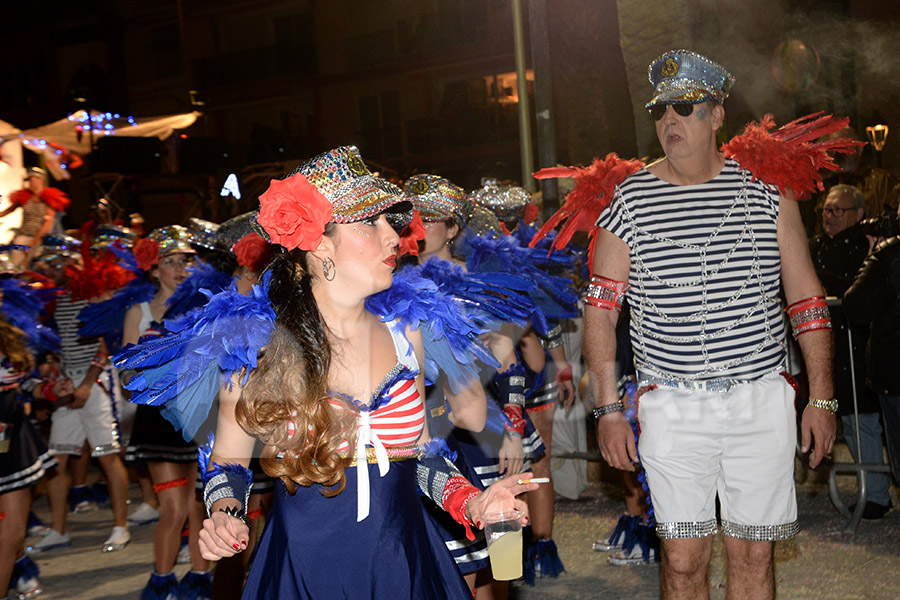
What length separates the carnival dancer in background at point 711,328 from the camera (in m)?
3.66

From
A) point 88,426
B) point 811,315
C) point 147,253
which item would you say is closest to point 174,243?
point 147,253

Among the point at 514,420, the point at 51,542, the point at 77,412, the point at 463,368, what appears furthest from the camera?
the point at 77,412

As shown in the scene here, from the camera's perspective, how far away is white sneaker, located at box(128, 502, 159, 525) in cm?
793

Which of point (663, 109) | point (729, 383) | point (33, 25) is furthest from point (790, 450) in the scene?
point (33, 25)

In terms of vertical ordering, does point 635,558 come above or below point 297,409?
below

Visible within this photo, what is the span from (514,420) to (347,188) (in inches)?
76.0

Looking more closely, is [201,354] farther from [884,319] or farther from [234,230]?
[884,319]

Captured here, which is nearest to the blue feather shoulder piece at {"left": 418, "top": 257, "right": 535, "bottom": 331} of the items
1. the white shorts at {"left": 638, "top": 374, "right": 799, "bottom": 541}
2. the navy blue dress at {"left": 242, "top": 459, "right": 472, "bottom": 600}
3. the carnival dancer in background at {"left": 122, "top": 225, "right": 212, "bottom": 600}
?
the white shorts at {"left": 638, "top": 374, "right": 799, "bottom": 541}

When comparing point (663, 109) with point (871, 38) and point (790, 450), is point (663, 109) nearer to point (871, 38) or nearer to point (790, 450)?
point (790, 450)

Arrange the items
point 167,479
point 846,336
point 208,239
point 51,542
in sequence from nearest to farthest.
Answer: point 167,479 → point 208,239 → point 846,336 → point 51,542

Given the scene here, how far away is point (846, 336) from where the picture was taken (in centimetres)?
708

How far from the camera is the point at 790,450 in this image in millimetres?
3691

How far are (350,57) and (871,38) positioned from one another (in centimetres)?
2746

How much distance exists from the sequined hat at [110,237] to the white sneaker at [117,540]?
2.50 metres
